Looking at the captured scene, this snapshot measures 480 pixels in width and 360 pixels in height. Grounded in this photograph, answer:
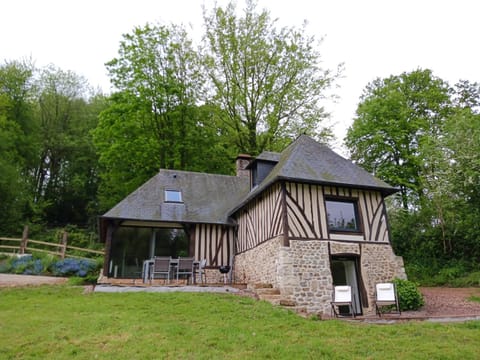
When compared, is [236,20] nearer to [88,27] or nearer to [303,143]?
[303,143]

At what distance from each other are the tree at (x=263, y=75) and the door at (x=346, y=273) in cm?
Answer: 874

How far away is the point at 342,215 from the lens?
9328 millimetres

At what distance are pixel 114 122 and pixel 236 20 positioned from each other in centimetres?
736

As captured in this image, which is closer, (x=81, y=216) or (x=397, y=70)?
(x=397, y=70)

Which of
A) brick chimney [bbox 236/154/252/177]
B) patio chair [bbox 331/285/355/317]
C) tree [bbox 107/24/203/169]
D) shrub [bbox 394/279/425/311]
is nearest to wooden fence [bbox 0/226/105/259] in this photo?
tree [bbox 107/24/203/169]

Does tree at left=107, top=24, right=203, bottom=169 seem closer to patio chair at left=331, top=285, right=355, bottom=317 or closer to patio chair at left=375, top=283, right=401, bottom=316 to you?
patio chair at left=331, top=285, right=355, bottom=317

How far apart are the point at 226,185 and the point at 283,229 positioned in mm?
5543

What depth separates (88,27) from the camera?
8016mm

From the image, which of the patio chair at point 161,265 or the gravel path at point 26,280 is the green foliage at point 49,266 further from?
the patio chair at point 161,265

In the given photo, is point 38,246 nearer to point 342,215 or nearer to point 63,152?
point 63,152

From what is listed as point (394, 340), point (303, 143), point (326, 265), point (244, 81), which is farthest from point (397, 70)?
point (394, 340)

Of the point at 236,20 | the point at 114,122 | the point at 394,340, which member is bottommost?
the point at 394,340

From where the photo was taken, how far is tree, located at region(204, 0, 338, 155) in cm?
1689

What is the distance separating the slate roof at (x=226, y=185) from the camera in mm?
9375
